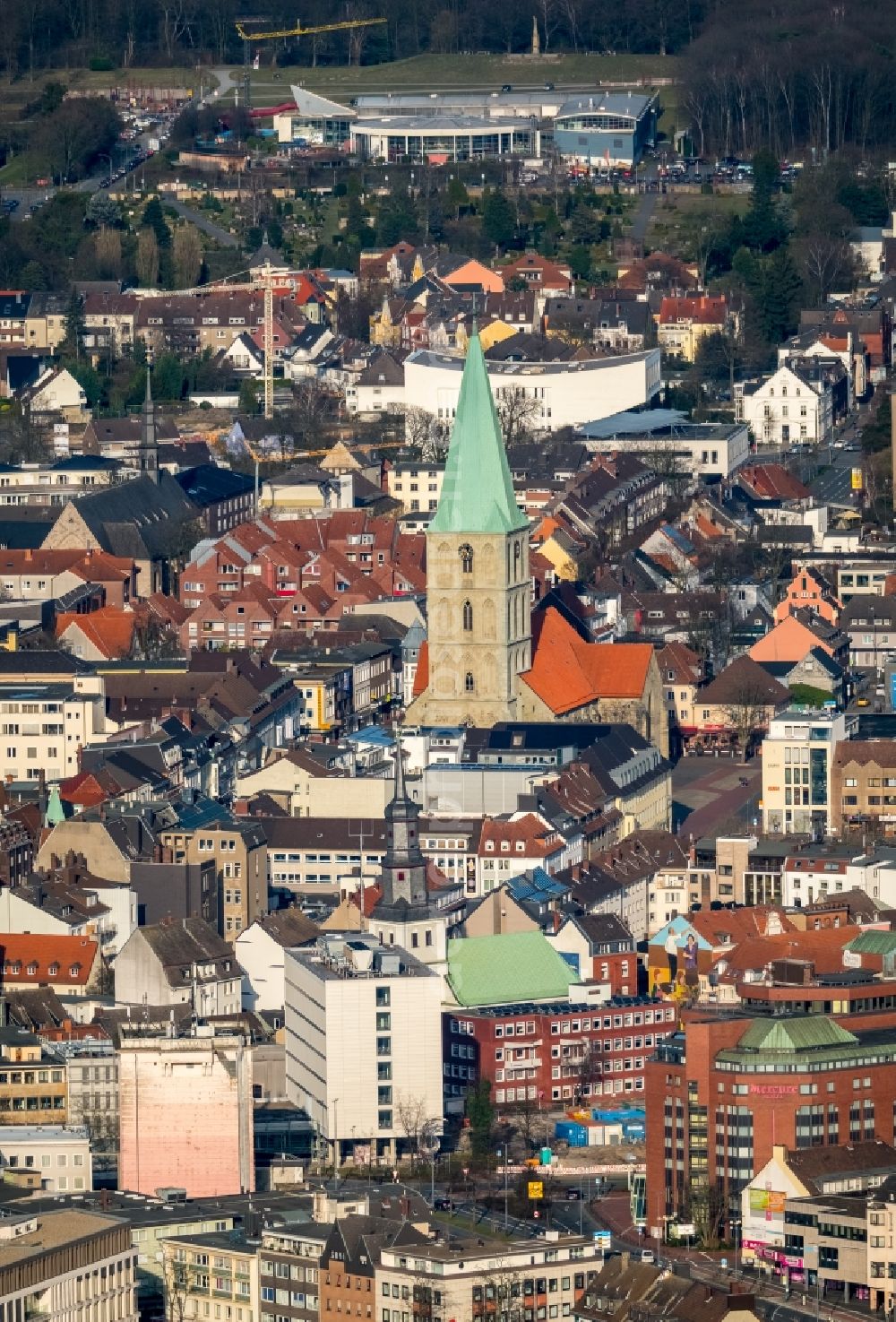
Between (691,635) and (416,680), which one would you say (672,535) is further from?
(416,680)

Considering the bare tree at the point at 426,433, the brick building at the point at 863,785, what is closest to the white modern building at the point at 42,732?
the brick building at the point at 863,785

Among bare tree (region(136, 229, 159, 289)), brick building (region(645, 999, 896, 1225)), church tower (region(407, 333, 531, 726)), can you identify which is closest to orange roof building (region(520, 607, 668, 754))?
church tower (region(407, 333, 531, 726))

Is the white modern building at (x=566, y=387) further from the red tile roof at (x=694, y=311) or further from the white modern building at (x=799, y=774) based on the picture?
the white modern building at (x=799, y=774)

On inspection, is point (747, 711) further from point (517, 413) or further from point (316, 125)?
point (316, 125)

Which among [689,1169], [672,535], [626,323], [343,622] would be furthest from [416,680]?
[626,323]

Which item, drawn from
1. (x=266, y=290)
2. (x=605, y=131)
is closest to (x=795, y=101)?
(x=605, y=131)

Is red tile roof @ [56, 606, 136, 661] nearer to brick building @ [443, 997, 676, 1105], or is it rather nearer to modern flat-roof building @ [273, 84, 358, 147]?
brick building @ [443, 997, 676, 1105]
